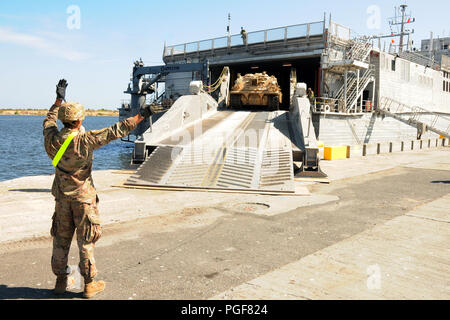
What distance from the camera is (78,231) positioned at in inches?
171

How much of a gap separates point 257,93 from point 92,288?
68.0 ft

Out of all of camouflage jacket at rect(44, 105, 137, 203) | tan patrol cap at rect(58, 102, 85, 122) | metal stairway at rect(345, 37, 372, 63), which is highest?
metal stairway at rect(345, 37, 372, 63)

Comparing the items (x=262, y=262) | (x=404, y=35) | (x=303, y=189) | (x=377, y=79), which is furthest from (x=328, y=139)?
(x=404, y=35)

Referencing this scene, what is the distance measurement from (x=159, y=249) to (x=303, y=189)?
6520 millimetres

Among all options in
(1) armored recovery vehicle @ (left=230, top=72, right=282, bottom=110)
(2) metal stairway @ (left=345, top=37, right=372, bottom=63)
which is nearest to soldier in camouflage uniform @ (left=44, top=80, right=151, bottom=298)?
(1) armored recovery vehicle @ (left=230, top=72, right=282, bottom=110)

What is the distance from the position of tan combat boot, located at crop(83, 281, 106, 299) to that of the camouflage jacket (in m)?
1.01

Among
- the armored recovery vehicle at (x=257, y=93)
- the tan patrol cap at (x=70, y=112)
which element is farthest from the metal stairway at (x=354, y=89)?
the tan patrol cap at (x=70, y=112)

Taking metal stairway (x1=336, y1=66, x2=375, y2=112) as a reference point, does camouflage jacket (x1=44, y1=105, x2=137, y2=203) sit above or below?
below

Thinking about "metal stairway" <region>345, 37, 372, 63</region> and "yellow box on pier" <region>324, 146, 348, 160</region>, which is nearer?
"yellow box on pier" <region>324, 146, 348, 160</region>

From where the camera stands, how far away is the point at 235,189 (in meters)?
11.1

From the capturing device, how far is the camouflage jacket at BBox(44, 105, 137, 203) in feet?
14.2

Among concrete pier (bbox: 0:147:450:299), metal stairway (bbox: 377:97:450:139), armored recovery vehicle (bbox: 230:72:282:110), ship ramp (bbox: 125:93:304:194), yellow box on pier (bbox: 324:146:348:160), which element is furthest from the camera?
metal stairway (bbox: 377:97:450:139)

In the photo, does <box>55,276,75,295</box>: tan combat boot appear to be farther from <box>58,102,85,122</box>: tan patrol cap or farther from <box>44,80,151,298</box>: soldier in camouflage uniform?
<box>58,102,85,122</box>: tan patrol cap

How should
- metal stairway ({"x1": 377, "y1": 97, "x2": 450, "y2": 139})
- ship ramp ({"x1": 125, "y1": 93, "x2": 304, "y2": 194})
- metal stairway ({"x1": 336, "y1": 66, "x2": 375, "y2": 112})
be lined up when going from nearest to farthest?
ship ramp ({"x1": 125, "y1": 93, "x2": 304, "y2": 194}) < metal stairway ({"x1": 336, "y1": 66, "x2": 375, "y2": 112}) < metal stairway ({"x1": 377, "y1": 97, "x2": 450, "y2": 139})
